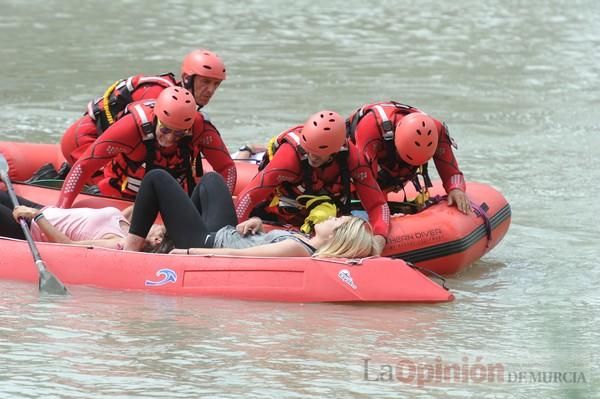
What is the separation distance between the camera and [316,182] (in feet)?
23.9

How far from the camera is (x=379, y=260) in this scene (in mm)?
6785

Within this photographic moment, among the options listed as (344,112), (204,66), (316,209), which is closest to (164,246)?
(316,209)

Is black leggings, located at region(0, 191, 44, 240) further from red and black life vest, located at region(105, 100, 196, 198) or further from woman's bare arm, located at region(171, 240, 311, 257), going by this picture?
woman's bare arm, located at region(171, 240, 311, 257)

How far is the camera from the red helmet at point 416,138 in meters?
7.39

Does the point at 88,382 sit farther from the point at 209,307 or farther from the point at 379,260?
the point at 379,260

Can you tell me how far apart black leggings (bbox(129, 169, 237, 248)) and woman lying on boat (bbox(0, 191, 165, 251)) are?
0.53 ft

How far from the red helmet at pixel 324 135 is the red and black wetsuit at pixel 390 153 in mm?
456

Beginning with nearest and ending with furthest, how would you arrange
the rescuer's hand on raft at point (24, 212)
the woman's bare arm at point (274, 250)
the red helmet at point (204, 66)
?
the woman's bare arm at point (274, 250)
the rescuer's hand on raft at point (24, 212)
the red helmet at point (204, 66)

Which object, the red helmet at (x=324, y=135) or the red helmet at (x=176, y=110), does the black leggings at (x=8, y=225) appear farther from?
the red helmet at (x=324, y=135)

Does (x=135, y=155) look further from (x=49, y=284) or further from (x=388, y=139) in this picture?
(x=388, y=139)

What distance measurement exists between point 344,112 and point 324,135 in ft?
20.8

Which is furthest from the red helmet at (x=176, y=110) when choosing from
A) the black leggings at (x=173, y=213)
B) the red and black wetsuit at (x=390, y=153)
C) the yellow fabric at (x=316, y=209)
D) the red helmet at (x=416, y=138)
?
the red helmet at (x=416, y=138)

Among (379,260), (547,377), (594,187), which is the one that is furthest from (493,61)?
Answer: (547,377)

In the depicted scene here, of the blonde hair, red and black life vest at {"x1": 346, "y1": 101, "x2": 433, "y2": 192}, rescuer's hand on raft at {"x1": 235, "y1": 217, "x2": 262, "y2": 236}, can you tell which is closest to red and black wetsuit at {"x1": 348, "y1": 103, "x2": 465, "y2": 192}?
red and black life vest at {"x1": 346, "y1": 101, "x2": 433, "y2": 192}
